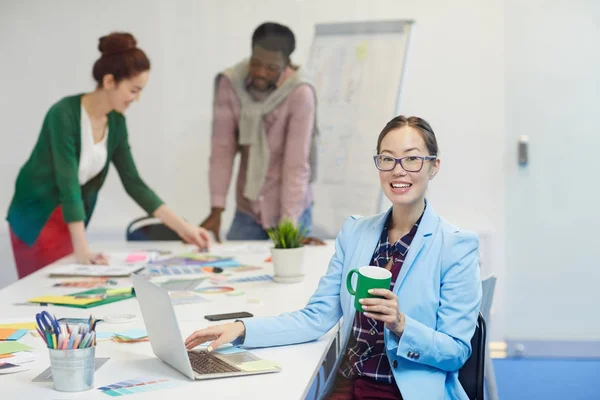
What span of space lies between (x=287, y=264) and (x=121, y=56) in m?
2.36

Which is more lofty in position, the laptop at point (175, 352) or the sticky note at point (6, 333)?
the laptop at point (175, 352)

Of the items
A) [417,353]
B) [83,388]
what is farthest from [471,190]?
[83,388]

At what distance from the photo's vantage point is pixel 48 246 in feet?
15.0

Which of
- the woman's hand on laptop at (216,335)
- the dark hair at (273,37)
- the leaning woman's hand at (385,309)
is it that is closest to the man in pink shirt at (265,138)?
the dark hair at (273,37)

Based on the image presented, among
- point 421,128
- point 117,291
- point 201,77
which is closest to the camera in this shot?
point 421,128

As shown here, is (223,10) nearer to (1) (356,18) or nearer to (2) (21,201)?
(1) (356,18)

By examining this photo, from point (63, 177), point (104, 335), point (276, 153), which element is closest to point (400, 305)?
point (104, 335)

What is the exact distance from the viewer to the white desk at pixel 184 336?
1692mm

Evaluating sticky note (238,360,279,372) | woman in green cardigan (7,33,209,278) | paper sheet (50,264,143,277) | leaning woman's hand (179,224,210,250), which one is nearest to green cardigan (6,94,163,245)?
woman in green cardigan (7,33,209,278)

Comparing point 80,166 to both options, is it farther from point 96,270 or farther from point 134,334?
point 134,334

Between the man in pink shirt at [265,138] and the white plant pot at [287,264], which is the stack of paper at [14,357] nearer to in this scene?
the white plant pot at [287,264]

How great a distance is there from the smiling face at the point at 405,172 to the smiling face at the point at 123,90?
2.64 m

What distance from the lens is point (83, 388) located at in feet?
5.59

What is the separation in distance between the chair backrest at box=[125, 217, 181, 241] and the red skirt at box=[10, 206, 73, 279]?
35 cm
